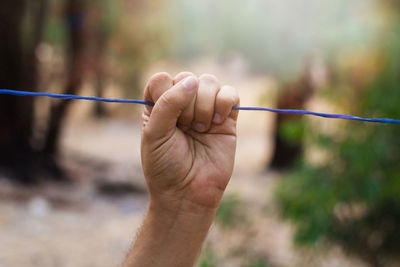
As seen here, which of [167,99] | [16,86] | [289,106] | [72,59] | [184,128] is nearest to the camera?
[167,99]

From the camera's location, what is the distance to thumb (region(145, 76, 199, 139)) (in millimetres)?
943

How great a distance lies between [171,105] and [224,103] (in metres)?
0.14

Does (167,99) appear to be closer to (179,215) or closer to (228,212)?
(179,215)

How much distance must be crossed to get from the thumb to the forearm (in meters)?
0.20

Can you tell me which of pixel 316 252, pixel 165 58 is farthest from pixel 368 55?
pixel 165 58

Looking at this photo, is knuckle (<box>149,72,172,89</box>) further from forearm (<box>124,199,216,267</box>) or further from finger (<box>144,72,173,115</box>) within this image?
forearm (<box>124,199,216,267</box>)

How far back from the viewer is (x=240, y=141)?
974cm

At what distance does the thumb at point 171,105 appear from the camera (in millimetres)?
943

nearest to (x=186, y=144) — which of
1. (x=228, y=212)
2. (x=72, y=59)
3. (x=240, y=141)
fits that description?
(x=228, y=212)

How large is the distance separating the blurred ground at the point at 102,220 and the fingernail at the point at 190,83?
2394mm

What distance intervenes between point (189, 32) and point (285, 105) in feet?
10.6

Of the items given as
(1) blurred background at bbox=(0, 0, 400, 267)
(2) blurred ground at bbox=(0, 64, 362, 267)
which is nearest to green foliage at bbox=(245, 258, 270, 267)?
(1) blurred background at bbox=(0, 0, 400, 267)

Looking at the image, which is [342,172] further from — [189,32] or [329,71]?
[189,32]

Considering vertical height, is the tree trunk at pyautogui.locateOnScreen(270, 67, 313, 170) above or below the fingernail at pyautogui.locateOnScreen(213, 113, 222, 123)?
below
